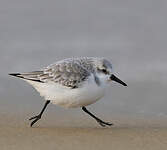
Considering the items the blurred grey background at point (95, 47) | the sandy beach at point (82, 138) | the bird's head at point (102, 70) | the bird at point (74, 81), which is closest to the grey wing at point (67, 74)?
the bird at point (74, 81)

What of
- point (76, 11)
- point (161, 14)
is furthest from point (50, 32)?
point (161, 14)

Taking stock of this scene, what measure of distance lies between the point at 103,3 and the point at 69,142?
8214 millimetres

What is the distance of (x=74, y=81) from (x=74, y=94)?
0.52ft

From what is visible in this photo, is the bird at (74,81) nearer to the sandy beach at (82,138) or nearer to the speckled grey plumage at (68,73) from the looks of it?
the speckled grey plumage at (68,73)

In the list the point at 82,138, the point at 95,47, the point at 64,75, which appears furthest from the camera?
the point at 95,47

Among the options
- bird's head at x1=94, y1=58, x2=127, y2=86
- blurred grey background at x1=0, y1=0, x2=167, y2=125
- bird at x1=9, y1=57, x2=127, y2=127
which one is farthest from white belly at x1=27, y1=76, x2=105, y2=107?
blurred grey background at x1=0, y1=0, x2=167, y2=125

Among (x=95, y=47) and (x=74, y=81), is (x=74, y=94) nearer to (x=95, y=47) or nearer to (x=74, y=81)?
(x=74, y=81)

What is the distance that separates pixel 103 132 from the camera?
7848mm

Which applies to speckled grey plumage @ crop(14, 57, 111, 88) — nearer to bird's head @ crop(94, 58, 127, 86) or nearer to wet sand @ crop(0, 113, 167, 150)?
bird's head @ crop(94, 58, 127, 86)

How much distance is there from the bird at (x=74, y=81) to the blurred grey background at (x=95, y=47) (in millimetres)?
839

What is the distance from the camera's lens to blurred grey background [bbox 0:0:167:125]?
9297 millimetres

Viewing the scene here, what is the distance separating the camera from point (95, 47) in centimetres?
1223

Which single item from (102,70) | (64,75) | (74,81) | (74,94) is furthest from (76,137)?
(102,70)

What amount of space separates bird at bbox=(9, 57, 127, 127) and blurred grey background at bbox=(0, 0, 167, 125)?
2.75 ft
